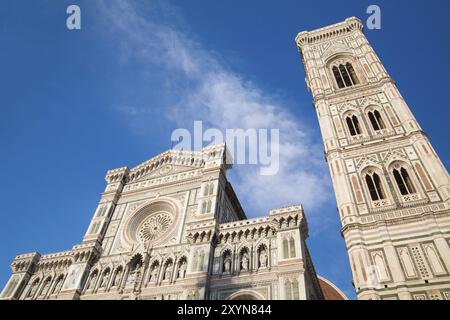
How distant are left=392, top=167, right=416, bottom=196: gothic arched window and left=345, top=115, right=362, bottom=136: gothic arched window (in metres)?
4.41

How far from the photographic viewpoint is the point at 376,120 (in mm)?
23562

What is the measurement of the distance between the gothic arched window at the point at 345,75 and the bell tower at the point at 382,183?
8 centimetres

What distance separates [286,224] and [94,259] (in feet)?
46.6

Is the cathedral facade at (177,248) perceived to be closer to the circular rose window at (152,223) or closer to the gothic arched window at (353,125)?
the circular rose window at (152,223)

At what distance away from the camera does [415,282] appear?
1516 cm

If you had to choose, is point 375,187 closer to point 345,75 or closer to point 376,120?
point 376,120

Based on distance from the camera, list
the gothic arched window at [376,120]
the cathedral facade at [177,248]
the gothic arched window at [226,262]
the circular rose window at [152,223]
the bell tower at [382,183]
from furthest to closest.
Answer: the circular rose window at [152,223], the gothic arched window at [376,120], the gothic arched window at [226,262], the cathedral facade at [177,248], the bell tower at [382,183]

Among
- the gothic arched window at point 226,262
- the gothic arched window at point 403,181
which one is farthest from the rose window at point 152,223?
the gothic arched window at point 403,181

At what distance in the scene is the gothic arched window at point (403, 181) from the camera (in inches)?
749

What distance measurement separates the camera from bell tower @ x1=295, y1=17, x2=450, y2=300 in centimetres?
1565

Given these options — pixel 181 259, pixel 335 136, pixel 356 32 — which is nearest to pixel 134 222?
pixel 181 259

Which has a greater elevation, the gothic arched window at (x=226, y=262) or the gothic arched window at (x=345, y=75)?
the gothic arched window at (x=345, y=75)

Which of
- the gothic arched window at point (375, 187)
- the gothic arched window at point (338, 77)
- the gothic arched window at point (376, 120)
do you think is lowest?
the gothic arched window at point (375, 187)

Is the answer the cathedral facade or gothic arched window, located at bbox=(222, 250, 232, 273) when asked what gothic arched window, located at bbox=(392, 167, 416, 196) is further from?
gothic arched window, located at bbox=(222, 250, 232, 273)
